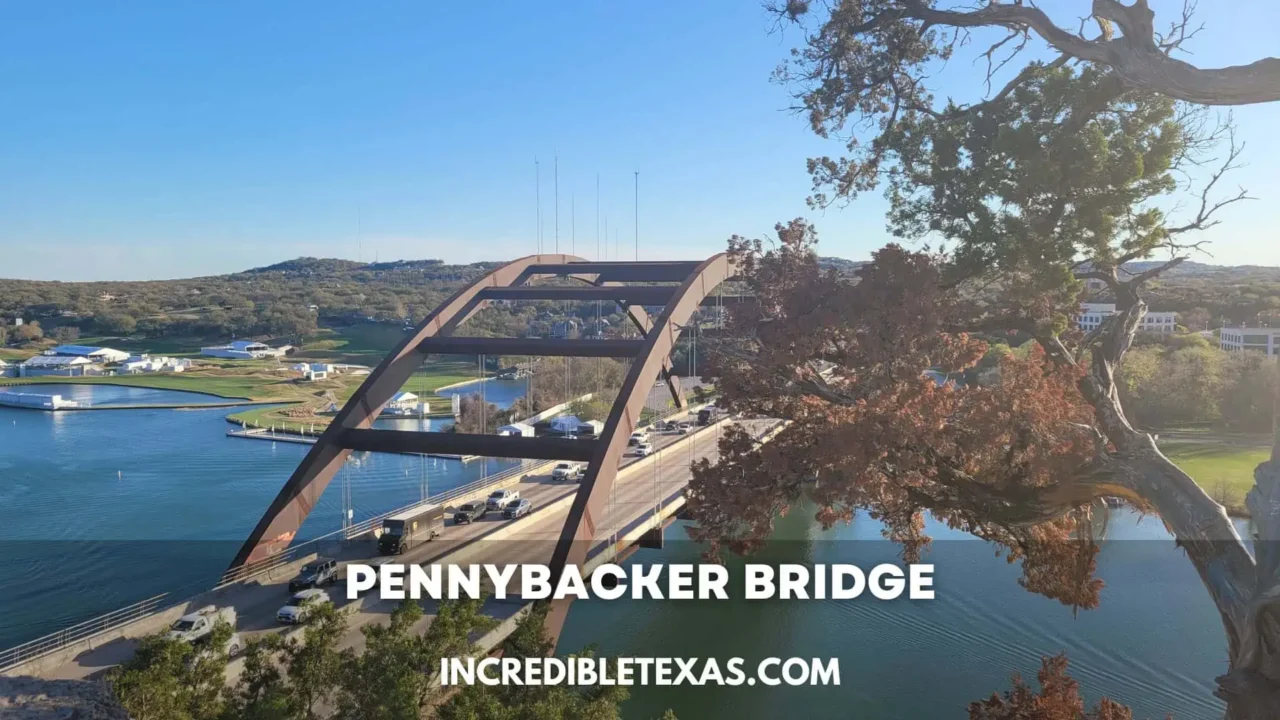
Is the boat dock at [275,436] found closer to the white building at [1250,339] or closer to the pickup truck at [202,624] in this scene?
the pickup truck at [202,624]

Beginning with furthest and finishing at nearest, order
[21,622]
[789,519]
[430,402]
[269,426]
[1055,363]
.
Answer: [430,402], [269,426], [789,519], [21,622], [1055,363]

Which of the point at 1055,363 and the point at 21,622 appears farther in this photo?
the point at 21,622

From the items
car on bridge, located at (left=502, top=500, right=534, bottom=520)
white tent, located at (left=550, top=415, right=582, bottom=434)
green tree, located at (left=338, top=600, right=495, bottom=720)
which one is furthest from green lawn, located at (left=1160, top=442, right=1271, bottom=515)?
green tree, located at (left=338, top=600, right=495, bottom=720)

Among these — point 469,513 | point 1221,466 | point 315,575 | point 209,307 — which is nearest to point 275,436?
Answer: point 469,513

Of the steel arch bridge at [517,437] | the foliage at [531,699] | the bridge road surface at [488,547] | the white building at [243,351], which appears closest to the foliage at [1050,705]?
the foliage at [531,699]

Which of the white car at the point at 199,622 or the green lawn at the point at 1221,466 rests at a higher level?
the white car at the point at 199,622

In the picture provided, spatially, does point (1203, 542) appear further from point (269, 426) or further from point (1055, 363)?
point (269, 426)

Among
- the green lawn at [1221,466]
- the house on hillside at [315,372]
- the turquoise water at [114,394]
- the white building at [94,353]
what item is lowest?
the green lawn at [1221,466]

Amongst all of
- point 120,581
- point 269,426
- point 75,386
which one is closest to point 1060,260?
point 120,581
